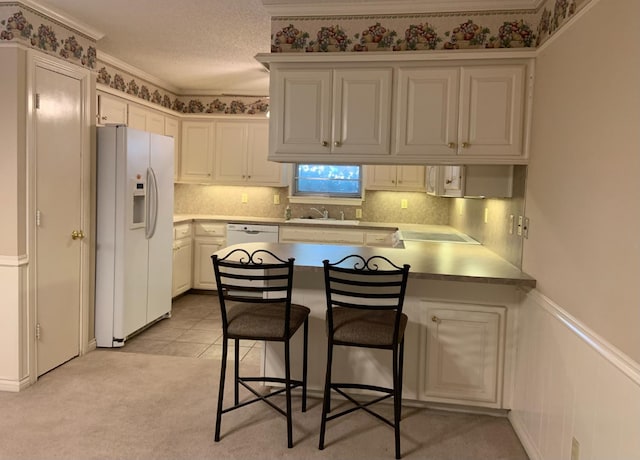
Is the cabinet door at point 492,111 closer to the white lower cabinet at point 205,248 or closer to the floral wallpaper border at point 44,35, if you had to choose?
the floral wallpaper border at point 44,35

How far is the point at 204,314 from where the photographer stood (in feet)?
16.7

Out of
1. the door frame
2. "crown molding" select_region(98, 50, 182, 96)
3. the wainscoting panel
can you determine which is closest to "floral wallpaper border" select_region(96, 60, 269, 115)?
"crown molding" select_region(98, 50, 182, 96)

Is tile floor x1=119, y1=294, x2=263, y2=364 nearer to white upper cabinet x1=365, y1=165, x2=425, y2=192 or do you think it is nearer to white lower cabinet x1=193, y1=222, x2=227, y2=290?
white lower cabinet x1=193, y1=222, x2=227, y2=290

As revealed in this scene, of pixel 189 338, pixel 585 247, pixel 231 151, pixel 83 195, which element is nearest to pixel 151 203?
pixel 83 195

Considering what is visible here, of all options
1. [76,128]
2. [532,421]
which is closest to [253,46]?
[76,128]

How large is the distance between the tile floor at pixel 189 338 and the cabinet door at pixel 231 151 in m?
1.66

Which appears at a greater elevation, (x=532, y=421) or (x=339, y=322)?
(x=339, y=322)

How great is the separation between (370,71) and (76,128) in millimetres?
2204

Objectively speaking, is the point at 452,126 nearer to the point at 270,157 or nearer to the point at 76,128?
the point at 270,157

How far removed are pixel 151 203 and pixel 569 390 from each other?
359 cm

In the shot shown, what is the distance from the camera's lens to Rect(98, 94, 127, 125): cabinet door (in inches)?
169

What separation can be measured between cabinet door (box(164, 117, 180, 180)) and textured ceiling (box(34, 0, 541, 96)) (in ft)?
2.22

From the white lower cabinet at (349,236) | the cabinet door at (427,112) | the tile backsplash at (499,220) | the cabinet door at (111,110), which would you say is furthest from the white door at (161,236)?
the tile backsplash at (499,220)

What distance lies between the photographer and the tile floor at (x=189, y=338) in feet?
12.8
